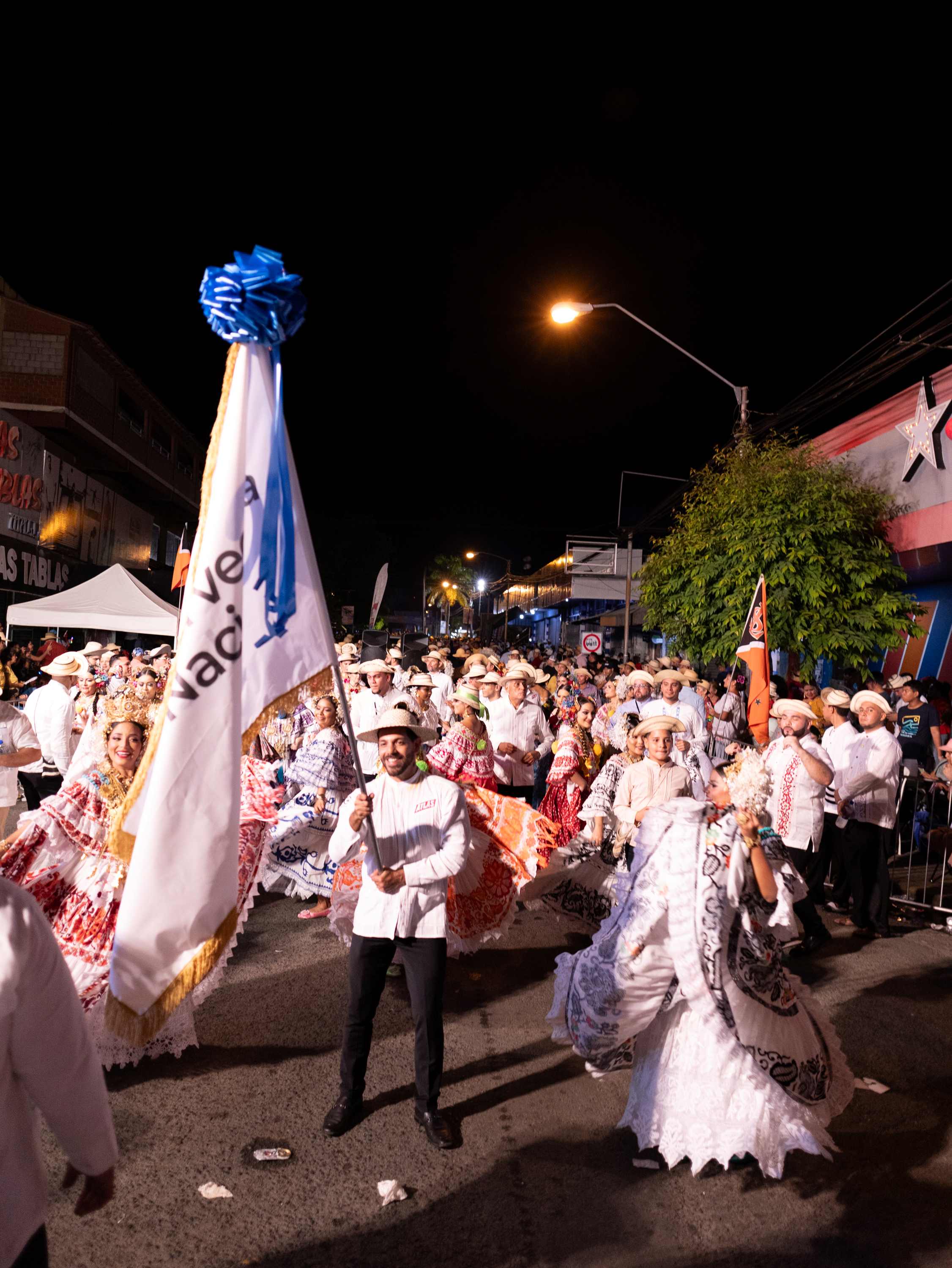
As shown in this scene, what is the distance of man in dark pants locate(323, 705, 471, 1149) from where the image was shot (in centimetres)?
434

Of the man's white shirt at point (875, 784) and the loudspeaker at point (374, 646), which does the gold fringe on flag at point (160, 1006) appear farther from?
the loudspeaker at point (374, 646)

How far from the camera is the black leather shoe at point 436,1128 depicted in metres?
4.27

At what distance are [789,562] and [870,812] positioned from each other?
7.11 metres

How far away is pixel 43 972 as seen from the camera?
7.00 feet

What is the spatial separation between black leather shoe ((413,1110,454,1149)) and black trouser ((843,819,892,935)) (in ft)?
16.5

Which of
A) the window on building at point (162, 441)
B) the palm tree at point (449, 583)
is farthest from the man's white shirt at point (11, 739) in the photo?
the palm tree at point (449, 583)

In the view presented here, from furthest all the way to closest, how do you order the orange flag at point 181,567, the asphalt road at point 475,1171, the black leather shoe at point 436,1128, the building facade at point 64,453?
the building facade at point 64,453 < the orange flag at point 181,567 < the black leather shoe at point 436,1128 < the asphalt road at point 475,1171

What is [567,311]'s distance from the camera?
13.9 meters

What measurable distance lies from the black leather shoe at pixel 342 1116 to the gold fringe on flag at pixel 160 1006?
1929 mm

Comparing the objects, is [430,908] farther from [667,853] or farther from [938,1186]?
[938,1186]

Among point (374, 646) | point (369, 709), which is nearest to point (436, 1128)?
point (369, 709)

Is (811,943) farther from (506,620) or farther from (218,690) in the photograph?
(506,620)

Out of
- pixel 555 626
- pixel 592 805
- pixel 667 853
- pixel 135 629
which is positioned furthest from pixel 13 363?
pixel 555 626

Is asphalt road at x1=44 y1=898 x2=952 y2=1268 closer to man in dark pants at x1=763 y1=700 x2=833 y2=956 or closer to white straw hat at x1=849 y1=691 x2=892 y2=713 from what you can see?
man in dark pants at x1=763 y1=700 x2=833 y2=956
